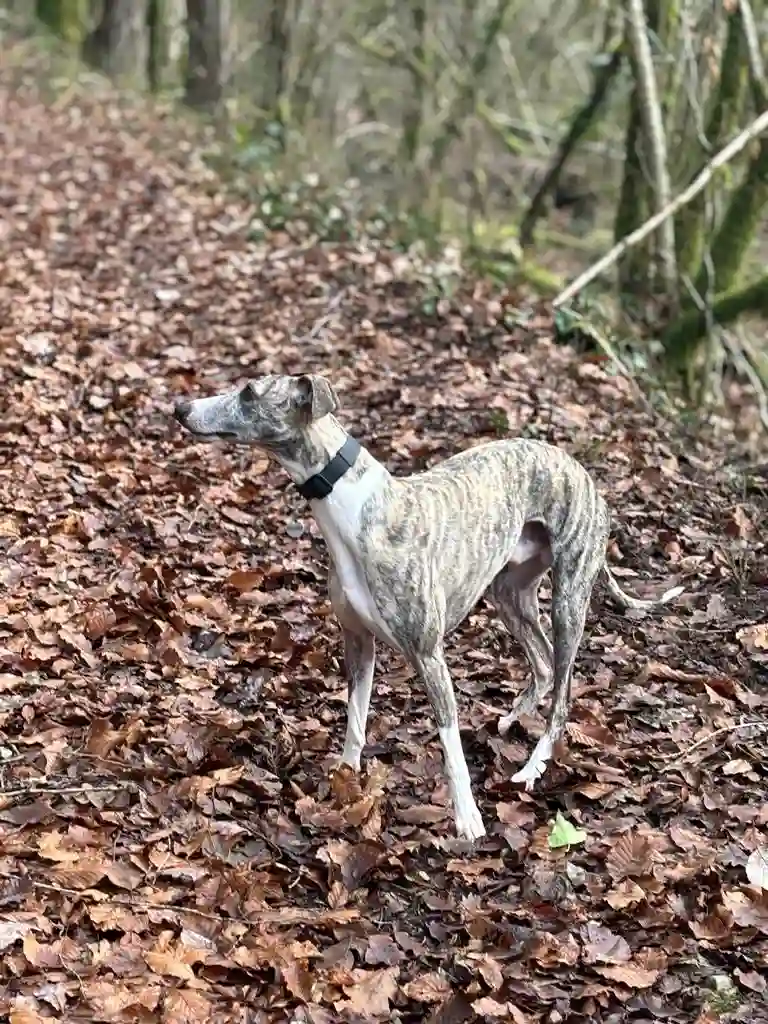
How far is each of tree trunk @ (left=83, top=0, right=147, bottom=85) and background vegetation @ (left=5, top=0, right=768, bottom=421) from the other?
0.04m

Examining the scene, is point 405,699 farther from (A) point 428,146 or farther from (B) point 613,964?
(A) point 428,146

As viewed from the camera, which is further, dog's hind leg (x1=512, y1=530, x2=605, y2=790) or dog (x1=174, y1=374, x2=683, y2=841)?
dog's hind leg (x1=512, y1=530, x2=605, y2=790)

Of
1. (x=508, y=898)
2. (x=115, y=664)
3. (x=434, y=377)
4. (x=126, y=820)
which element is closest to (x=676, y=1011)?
(x=508, y=898)

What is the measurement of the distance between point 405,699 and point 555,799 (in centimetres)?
106

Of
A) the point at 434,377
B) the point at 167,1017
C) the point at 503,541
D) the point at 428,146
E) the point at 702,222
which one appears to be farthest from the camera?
the point at 428,146

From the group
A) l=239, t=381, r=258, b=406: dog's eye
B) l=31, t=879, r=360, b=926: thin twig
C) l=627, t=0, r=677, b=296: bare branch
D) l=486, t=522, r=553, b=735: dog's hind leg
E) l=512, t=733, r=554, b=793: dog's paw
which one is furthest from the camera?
l=627, t=0, r=677, b=296: bare branch

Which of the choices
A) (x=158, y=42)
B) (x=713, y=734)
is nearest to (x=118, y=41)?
(x=158, y=42)

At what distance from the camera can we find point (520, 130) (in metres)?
17.2

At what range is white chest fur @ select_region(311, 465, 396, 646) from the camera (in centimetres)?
447

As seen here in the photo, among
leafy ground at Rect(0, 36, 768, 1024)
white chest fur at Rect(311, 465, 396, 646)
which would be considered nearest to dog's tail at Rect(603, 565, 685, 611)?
leafy ground at Rect(0, 36, 768, 1024)

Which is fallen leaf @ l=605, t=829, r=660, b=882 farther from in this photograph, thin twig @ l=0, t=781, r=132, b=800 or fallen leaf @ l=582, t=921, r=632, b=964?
thin twig @ l=0, t=781, r=132, b=800

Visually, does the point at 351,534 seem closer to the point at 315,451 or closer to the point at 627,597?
the point at 315,451

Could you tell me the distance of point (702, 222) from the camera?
11.4m

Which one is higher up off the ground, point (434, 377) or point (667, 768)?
point (434, 377)
